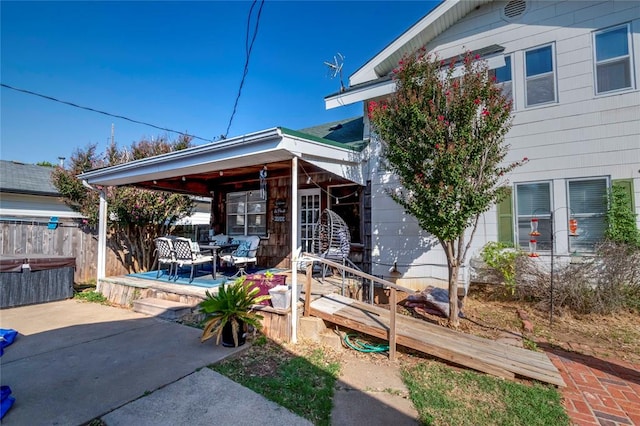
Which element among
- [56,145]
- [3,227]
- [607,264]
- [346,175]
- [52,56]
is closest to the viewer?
[607,264]

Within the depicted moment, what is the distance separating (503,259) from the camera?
6121 mm

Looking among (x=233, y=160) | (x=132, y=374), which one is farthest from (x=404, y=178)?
(x=132, y=374)

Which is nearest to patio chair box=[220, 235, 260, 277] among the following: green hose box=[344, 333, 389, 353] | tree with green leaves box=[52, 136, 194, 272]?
tree with green leaves box=[52, 136, 194, 272]

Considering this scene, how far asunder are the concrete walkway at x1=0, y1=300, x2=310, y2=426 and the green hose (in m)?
1.65

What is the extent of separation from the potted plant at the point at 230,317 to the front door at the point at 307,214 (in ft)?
13.1

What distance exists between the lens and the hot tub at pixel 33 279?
598 centimetres

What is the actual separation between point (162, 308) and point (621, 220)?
8719 mm

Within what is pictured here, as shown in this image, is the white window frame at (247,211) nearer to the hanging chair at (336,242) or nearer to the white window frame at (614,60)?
the hanging chair at (336,242)

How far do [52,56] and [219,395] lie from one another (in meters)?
10.9

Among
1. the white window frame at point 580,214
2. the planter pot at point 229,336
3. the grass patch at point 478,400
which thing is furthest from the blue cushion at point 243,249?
the white window frame at point 580,214

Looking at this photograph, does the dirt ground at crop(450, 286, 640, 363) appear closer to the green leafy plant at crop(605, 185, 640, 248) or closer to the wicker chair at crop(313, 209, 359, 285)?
the green leafy plant at crop(605, 185, 640, 248)

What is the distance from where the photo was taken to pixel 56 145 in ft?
42.7

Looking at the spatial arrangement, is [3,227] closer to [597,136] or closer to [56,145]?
[56,145]

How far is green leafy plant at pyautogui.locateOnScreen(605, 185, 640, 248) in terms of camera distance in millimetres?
5477
